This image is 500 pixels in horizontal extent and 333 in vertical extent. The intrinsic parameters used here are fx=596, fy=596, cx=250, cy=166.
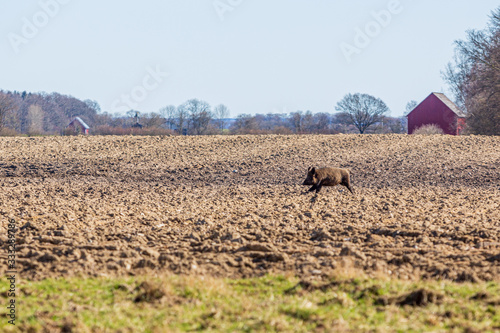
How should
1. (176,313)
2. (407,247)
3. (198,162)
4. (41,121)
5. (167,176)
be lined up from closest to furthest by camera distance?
1. (176,313)
2. (407,247)
3. (167,176)
4. (198,162)
5. (41,121)

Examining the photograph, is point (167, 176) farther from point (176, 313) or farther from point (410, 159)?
point (176, 313)

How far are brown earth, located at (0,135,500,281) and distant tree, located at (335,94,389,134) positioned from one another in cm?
4483

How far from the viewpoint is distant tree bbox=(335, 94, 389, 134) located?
80.9 meters

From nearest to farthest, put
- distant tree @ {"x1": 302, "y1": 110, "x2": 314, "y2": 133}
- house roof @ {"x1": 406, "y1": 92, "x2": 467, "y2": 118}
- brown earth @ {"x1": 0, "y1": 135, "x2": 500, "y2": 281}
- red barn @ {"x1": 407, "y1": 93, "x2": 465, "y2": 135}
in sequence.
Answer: brown earth @ {"x1": 0, "y1": 135, "x2": 500, "y2": 281}
house roof @ {"x1": 406, "y1": 92, "x2": 467, "y2": 118}
red barn @ {"x1": 407, "y1": 93, "x2": 465, "y2": 135}
distant tree @ {"x1": 302, "y1": 110, "x2": 314, "y2": 133}

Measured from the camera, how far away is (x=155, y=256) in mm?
9594

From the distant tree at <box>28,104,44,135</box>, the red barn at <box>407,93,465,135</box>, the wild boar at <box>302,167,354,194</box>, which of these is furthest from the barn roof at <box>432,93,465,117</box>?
the distant tree at <box>28,104,44,135</box>

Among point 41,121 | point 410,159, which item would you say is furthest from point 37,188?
point 41,121

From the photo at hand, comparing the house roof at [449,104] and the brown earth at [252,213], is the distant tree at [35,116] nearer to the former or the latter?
the house roof at [449,104]

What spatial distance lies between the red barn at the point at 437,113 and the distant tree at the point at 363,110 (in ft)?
48.2

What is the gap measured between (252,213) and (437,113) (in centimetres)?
5202

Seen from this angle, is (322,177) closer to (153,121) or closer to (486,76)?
(486,76)

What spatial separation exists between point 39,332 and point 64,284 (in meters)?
2.06

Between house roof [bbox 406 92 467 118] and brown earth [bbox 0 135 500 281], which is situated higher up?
house roof [bbox 406 92 467 118]

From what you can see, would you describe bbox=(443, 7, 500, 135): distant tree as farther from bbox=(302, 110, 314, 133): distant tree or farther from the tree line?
bbox=(302, 110, 314, 133): distant tree
